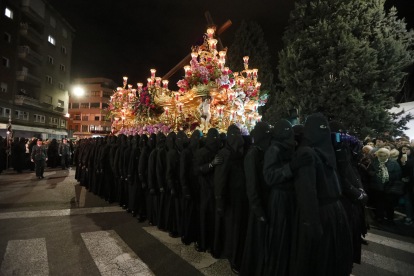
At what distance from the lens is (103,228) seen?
5855mm

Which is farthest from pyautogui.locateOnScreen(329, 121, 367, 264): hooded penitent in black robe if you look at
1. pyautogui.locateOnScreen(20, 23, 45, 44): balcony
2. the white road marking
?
pyautogui.locateOnScreen(20, 23, 45, 44): balcony

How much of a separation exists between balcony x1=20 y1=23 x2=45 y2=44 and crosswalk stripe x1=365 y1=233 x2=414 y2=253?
132ft

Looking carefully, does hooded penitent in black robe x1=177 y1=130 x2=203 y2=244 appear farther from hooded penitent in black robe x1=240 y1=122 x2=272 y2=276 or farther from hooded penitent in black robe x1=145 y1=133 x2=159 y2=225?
hooded penitent in black robe x1=240 y1=122 x2=272 y2=276

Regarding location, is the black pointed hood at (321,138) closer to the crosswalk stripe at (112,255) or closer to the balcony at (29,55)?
the crosswalk stripe at (112,255)

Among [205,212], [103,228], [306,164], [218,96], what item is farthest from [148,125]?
[306,164]

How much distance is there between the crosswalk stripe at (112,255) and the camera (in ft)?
12.7

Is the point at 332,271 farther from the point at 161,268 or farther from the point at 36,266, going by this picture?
the point at 36,266

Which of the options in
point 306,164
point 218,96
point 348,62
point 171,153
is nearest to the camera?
point 306,164

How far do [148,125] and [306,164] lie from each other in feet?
34.7

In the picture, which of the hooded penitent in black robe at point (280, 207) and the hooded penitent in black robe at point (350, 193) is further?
the hooded penitent in black robe at point (350, 193)

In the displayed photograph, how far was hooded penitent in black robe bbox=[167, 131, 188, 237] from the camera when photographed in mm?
5332

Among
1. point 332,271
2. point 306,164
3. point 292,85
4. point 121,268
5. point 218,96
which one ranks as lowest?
point 121,268

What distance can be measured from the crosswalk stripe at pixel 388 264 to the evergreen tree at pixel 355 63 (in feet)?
38.8

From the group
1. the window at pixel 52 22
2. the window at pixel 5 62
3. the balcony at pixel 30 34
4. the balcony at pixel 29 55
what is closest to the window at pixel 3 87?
the window at pixel 5 62
